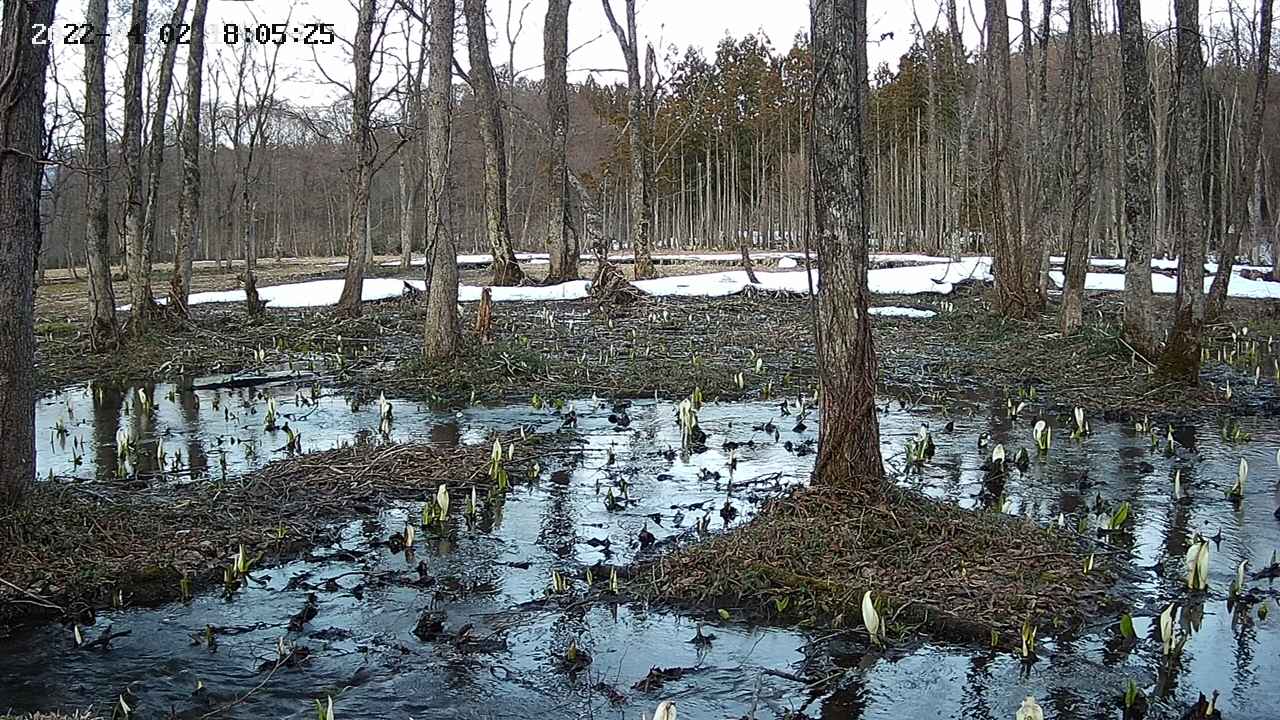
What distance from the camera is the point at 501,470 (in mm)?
7555

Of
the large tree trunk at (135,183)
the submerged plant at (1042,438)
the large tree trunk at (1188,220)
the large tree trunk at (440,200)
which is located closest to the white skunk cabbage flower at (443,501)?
the submerged plant at (1042,438)

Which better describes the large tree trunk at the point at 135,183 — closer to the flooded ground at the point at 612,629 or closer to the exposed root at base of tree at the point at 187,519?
the flooded ground at the point at 612,629

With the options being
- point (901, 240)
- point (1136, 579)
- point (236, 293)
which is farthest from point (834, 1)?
point (901, 240)

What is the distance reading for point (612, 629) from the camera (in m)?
4.98

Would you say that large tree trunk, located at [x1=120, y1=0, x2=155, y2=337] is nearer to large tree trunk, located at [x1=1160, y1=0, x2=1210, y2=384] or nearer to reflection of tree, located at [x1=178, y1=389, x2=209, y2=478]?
reflection of tree, located at [x1=178, y1=389, x2=209, y2=478]

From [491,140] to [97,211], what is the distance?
31.6 feet

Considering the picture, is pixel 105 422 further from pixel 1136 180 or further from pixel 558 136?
pixel 558 136

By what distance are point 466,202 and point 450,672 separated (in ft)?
200

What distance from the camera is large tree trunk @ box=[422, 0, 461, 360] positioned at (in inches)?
475

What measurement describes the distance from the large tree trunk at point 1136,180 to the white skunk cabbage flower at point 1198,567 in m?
7.76

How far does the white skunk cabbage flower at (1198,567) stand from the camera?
5.18m

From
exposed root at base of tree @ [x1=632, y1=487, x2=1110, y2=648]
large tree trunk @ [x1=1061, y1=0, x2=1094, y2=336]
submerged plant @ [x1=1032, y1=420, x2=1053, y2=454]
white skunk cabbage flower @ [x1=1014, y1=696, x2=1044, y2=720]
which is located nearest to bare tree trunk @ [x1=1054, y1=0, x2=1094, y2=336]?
large tree trunk @ [x1=1061, y1=0, x2=1094, y2=336]

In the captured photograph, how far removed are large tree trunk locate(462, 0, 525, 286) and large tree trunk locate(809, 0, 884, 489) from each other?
1557cm

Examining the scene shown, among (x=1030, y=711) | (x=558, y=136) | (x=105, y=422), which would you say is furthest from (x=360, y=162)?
(x=1030, y=711)
